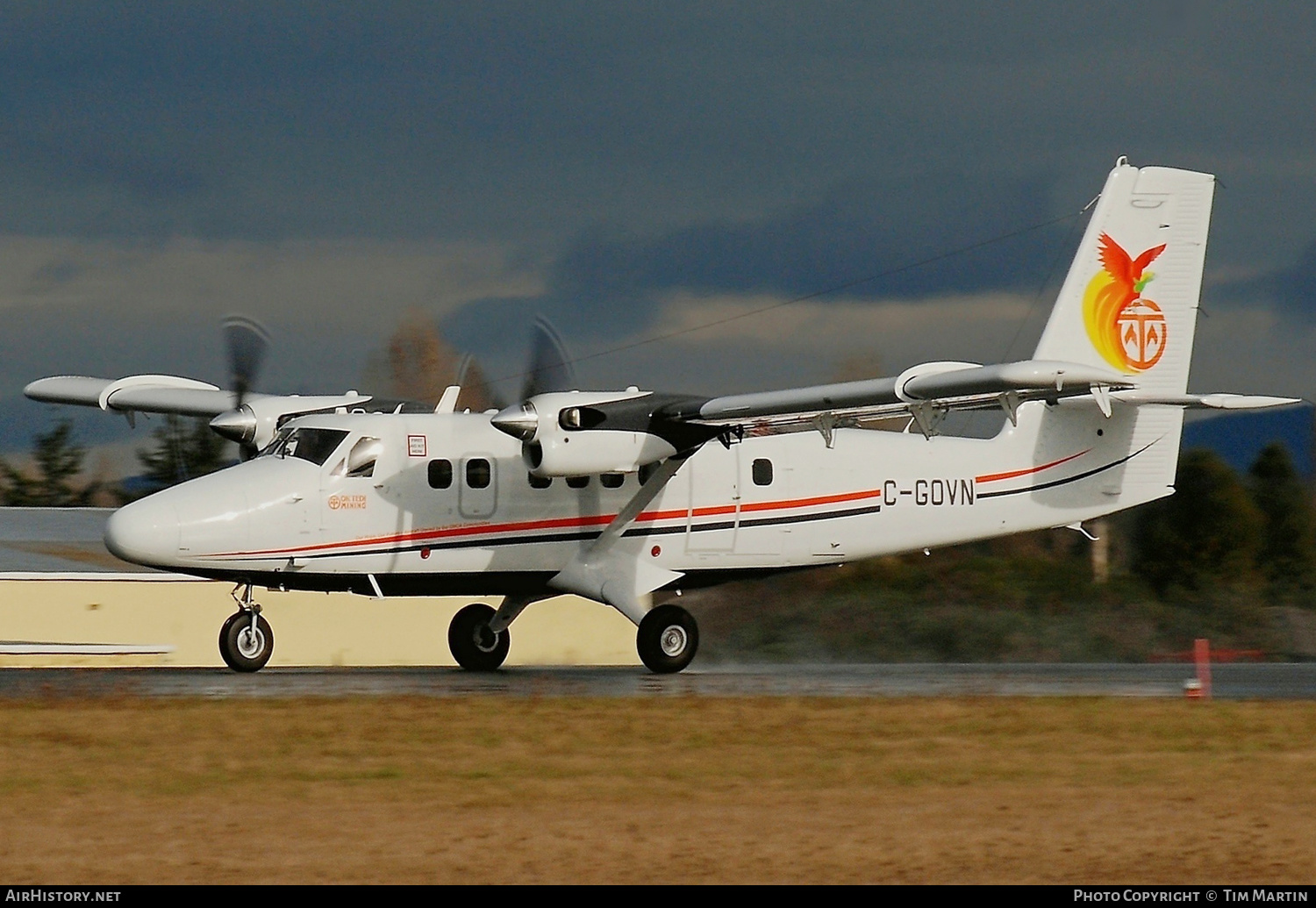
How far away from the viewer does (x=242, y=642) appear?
17.8 meters

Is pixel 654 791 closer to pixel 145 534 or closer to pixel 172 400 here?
pixel 145 534

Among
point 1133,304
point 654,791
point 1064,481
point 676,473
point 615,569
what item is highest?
point 1133,304

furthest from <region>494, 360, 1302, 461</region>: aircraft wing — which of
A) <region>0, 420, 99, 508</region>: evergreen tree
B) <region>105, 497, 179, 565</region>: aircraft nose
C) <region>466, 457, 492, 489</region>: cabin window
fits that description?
<region>0, 420, 99, 508</region>: evergreen tree

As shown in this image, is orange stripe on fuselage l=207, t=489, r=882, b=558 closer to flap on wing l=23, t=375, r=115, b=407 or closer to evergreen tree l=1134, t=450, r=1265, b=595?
flap on wing l=23, t=375, r=115, b=407

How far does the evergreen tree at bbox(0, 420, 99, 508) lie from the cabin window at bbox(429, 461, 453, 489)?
37651 mm

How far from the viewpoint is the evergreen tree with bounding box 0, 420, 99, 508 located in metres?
53.2

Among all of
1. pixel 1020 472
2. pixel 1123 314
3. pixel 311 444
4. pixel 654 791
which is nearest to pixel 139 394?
pixel 311 444

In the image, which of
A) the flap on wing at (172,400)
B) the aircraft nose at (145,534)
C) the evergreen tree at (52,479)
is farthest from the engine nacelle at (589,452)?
the evergreen tree at (52,479)

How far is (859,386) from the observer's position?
17.1 metres

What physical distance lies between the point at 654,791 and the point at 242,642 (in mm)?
8776

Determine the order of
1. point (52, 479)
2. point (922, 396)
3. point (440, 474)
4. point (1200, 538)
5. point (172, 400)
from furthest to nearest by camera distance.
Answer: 1. point (52, 479)
2. point (1200, 538)
3. point (172, 400)
4. point (440, 474)
5. point (922, 396)
